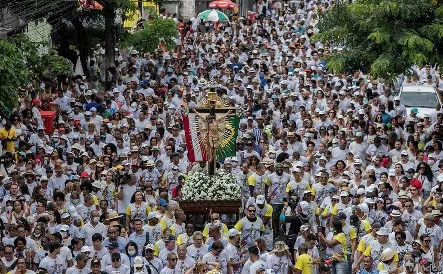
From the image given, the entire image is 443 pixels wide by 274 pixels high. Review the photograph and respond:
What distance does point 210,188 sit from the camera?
2312 centimetres

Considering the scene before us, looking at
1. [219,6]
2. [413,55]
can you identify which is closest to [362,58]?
[413,55]

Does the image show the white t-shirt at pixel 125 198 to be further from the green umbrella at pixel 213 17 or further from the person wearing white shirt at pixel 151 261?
the green umbrella at pixel 213 17

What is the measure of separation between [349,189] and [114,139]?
6.78 meters

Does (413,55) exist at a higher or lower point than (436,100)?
higher

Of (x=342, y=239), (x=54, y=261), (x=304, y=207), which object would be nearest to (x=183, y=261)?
(x=54, y=261)

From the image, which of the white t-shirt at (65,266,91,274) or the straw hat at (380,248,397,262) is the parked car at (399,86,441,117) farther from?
the white t-shirt at (65,266,91,274)

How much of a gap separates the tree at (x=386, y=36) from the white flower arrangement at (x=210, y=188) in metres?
5.74

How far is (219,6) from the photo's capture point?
48.6 m

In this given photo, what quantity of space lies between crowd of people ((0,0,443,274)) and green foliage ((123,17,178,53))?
392mm

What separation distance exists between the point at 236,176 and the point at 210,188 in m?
1.32

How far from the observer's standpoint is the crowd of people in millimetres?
20281

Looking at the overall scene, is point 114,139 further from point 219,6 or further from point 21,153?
point 219,6

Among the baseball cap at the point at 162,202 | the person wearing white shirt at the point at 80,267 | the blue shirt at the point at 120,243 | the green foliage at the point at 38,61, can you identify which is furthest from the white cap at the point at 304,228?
the green foliage at the point at 38,61

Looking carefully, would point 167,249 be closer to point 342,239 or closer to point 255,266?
point 255,266
